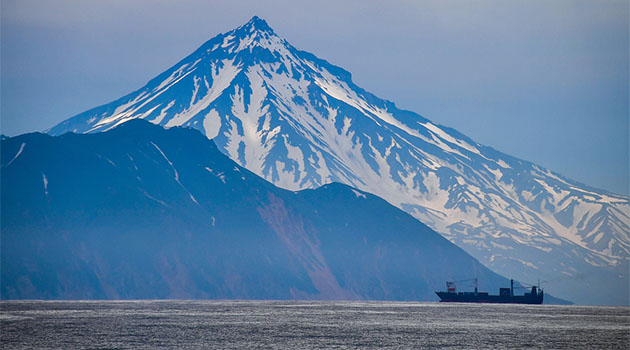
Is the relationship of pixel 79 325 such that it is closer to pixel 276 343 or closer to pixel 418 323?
pixel 276 343

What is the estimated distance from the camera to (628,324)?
182m

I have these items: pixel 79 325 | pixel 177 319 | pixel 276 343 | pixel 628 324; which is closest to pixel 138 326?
pixel 79 325

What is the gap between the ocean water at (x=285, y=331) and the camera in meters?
121

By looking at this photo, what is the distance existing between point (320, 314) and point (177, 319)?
3635 centimetres

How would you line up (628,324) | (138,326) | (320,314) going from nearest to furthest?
1. (138,326)
2. (628,324)
3. (320,314)

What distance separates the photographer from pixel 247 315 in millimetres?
184625

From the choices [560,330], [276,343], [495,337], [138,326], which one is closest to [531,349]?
[495,337]

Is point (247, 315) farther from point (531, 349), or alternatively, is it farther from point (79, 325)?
point (531, 349)

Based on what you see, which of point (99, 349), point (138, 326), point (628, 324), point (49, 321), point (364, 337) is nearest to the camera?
point (99, 349)

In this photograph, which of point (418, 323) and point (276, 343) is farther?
point (418, 323)

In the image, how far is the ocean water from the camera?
121m

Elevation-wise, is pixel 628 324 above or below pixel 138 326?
above

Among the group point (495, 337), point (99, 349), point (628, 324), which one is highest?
point (628, 324)

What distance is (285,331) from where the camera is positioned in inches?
5581
